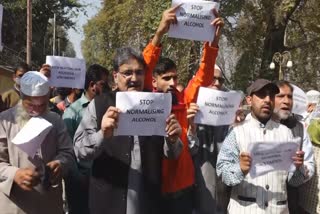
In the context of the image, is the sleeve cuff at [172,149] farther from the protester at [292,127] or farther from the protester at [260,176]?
the protester at [292,127]

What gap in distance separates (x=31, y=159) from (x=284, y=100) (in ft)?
6.24

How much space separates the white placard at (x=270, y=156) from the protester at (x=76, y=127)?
1.69 metres

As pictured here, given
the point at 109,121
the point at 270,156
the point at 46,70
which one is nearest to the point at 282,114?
the point at 270,156

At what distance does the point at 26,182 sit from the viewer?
319 centimetres

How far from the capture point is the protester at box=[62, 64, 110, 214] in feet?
15.6

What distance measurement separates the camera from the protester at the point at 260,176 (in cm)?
358

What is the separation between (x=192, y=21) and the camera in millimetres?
4047

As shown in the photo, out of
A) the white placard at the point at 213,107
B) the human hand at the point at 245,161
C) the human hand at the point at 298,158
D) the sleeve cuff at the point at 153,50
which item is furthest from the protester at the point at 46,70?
the human hand at the point at 298,158

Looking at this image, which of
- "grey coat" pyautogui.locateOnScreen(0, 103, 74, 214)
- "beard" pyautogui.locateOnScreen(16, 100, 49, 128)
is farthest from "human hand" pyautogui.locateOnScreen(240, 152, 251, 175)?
"beard" pyautogui.locateOnScreen(16, 100, 49, 128)

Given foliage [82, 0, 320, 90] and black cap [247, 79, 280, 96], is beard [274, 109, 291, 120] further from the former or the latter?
foliage [82, 0, 320, 90]

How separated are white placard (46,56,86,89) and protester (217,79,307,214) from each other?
267cm

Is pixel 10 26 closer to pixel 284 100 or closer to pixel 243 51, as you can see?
pixel 243 51

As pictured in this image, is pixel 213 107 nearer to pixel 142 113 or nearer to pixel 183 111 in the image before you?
pixel 183 111

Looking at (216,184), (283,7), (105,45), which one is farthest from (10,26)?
(216,184)
